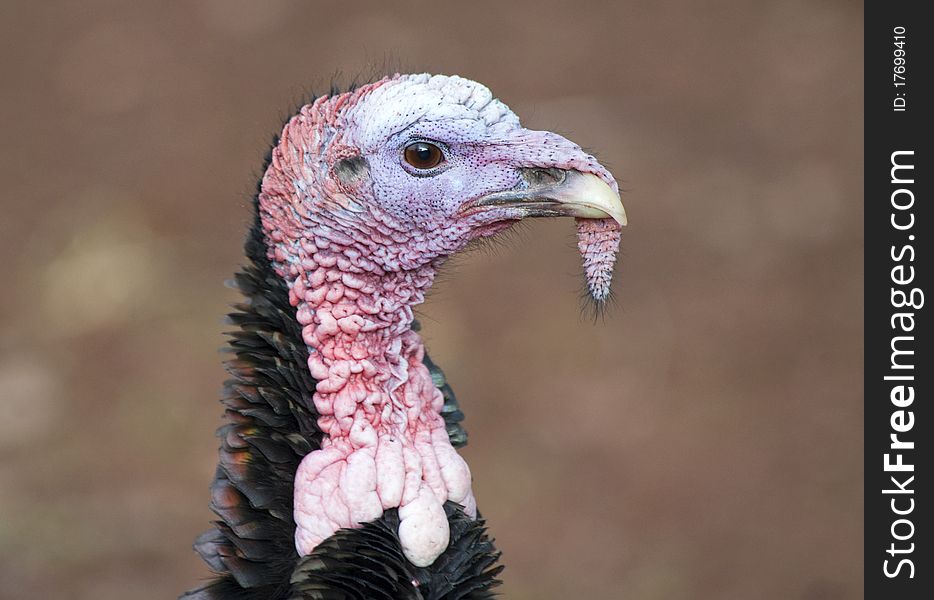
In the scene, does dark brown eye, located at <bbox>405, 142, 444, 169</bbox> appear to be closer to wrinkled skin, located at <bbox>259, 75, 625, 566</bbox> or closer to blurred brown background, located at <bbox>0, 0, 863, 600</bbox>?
wrinkled skin, located at <bbox>259, 75, 625, 566</bbox>

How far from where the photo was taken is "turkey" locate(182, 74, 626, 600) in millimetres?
2811

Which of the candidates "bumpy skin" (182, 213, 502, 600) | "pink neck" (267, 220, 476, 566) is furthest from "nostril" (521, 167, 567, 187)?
"bumpy skin" (182, 213, 502, 600)

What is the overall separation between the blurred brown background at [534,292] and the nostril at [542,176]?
233 cm

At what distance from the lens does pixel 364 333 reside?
2930 mm

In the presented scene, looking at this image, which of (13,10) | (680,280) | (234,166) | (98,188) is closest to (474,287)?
(680,280)

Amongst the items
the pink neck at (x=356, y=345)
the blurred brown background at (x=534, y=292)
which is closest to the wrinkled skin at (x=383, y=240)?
the pink neck at (x=356, y=345)

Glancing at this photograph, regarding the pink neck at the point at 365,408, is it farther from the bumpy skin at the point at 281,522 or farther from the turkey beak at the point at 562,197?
the turkey beak at the point at 562,197

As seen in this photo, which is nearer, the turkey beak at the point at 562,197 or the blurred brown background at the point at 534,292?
the turkey beak at the point at 562,197

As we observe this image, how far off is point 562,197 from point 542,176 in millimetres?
77

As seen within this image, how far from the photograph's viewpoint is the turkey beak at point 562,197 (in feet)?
9.23

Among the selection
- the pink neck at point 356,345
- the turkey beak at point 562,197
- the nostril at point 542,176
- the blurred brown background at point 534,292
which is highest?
the blurred brown background at point 534,292

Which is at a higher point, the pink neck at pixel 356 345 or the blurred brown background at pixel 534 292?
the blurred brown background at pixel 534 292

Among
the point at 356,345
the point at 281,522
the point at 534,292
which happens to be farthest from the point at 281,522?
the point at 534,292

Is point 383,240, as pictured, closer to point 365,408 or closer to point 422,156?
point 422,156
